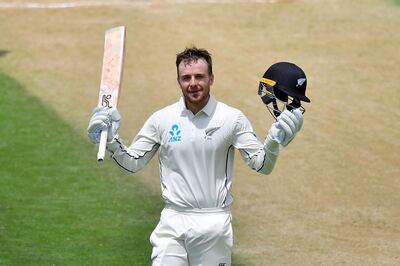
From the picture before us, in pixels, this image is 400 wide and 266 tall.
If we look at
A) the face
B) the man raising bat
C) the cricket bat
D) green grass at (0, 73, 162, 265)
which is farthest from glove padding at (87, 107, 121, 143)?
green grass at (0, 73, 162, 265)

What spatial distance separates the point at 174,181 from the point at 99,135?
26.9 inches

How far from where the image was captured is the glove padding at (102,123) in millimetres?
8820

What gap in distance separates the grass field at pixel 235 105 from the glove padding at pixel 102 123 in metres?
3.66

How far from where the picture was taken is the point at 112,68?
959cm

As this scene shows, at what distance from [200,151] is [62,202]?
5646 millimetres

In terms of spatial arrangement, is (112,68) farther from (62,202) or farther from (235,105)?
(235,105)

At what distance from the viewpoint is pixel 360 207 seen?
46.4 ft

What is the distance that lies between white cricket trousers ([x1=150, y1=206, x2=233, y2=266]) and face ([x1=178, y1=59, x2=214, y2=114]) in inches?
34.4

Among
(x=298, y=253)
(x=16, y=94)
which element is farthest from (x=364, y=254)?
(x=16, y=94)

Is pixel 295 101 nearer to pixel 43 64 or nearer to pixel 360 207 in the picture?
pixel 360 207

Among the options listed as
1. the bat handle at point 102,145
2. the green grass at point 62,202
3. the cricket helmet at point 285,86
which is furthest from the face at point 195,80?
the green grass at point 62,202

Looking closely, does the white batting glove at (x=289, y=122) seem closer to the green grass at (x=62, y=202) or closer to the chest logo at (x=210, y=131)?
the chest logo at (x=210, y=131)

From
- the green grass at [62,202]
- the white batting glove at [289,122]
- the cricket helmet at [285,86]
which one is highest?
the cricket helmet at [285,86]

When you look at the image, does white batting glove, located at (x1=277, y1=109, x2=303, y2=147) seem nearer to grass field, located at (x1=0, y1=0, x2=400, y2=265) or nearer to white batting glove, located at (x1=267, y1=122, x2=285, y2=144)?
white batting glove, located at (x1=267, y1=122, x2=285, y2=144)
